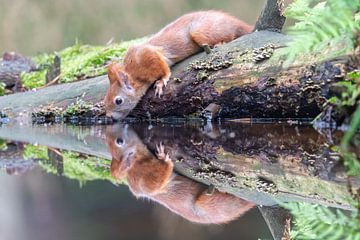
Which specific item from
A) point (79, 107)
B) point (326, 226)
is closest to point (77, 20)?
point (79, 107)

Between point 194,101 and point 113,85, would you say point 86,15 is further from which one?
point 194,101

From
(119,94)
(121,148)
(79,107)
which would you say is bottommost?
(79,107)

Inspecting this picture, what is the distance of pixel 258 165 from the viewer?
242cm

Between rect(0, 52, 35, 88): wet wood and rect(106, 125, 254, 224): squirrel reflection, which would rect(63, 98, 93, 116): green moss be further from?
rect(0, 52, 35, 88): wet wood

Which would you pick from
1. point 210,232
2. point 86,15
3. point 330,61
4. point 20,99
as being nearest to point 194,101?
point 330,61

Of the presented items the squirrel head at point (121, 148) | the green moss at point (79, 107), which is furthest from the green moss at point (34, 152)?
the green moss at point (79, 107)

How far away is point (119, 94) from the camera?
215 inches

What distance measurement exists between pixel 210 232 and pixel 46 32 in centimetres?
1020

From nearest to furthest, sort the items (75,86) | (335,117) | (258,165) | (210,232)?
(210,232) < (258,165) < (335,117) < (75,86)

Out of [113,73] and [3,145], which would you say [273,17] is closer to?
[113,73]

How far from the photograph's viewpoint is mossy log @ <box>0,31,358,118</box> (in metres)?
4.05

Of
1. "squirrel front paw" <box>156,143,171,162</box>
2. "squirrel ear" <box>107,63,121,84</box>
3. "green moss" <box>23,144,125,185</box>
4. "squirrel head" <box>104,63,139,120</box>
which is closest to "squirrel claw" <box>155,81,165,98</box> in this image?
"squirrel head" <box>104,63,139,120</box>

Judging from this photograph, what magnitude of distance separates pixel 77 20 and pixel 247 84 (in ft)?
24.3

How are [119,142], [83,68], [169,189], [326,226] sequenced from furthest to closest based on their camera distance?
[83,68] → [119,142] → [169,189] → [326,226]
